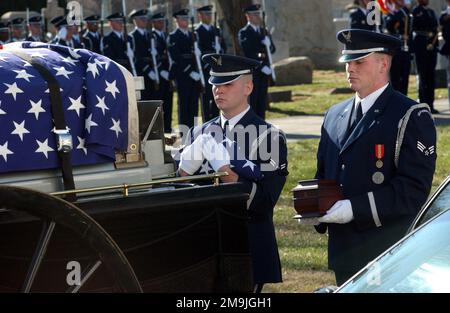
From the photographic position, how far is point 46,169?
438cm

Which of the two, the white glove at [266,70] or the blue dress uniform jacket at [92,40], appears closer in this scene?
the white glove at [266,70]

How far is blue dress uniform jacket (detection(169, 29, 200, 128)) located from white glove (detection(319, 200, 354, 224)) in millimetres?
12936

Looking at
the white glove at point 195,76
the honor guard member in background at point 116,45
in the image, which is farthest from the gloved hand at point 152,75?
the white glove at point 195,76

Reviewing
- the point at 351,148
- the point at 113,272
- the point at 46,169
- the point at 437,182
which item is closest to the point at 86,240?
the point at 113,272

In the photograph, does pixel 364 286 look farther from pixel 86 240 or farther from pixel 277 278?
pixel 277 278

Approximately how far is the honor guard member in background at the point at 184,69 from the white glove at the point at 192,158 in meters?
12.6

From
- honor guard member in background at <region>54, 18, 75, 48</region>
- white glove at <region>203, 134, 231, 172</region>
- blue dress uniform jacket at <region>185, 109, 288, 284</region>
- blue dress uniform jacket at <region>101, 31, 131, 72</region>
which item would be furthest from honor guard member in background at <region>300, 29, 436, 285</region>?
honor guard member in background at <region>54, 18, 75, 48</region>

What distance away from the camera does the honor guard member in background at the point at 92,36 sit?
19297 mm

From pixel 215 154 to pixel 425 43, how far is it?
1384 centimetres

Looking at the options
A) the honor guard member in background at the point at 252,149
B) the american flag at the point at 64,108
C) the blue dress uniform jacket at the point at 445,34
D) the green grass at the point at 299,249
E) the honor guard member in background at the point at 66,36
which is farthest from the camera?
the honor guard member in background at the point at 66,36

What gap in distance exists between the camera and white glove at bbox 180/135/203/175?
5.16 meters

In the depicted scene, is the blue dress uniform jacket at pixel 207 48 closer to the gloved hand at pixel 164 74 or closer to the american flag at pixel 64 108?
the gloved hand at pixel 164 74

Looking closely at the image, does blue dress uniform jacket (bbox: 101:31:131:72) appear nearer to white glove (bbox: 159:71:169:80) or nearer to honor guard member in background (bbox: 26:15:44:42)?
white glove (bbox: 159:71:169:80)
